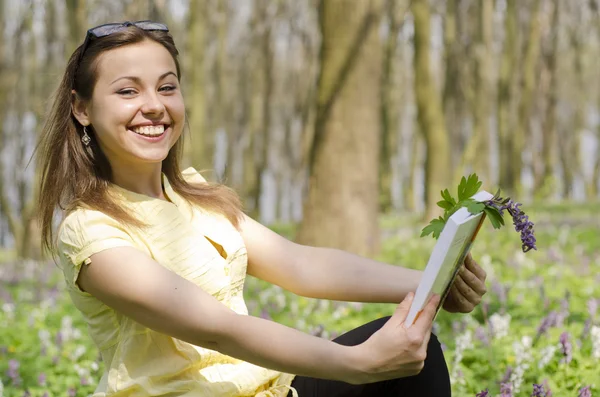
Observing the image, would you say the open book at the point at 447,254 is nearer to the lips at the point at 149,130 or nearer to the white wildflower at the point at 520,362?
the lips at the point at 149,130

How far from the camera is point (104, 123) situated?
245cm

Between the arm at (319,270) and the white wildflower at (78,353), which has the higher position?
the arm at (319,270)

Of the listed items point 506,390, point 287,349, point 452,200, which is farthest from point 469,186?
point 506,390

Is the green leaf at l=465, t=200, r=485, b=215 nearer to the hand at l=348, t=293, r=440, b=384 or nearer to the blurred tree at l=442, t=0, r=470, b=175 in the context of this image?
the hand at l=348, t=293, r=440, b=384

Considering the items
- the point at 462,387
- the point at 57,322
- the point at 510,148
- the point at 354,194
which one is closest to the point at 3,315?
the point at 57,322

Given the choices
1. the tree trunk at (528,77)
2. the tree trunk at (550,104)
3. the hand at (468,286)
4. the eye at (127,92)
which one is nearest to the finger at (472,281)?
the hand at (468,286)

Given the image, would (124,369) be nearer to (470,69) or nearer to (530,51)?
(530,51)

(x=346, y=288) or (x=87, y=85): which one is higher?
(x=87, y=85)

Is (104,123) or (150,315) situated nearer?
(150,315)

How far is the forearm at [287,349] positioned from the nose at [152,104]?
702 millimetres

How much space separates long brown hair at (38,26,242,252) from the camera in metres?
2.43

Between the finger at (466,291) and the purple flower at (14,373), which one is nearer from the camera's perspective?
the finger at (466,291)

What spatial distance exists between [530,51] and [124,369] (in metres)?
18.9

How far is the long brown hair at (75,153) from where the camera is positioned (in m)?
2.43
